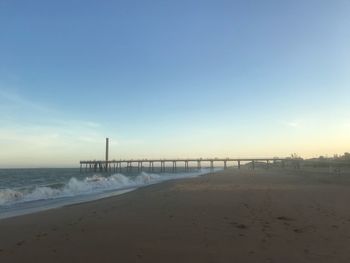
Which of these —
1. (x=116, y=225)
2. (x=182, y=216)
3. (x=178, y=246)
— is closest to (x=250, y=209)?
(x=182, y=216)

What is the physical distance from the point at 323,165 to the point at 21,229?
8189cm

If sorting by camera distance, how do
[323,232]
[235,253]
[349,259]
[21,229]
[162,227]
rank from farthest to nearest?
[21,229] < [162,227] < [323,232] < [235,253] < [349,259]

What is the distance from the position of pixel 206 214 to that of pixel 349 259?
5564mm

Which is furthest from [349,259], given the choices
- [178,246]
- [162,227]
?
[162,227]

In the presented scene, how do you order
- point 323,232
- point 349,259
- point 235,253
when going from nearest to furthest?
point 349,259, point 235,253, point 323,232

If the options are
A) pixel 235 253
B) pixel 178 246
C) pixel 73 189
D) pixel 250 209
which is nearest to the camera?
pixel 235 253

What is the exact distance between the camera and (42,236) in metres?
8.95

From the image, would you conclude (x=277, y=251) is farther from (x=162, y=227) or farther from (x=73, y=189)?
(x=73, y=189)

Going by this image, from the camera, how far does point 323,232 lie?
8680 mm

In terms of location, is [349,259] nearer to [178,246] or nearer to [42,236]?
[178,246]

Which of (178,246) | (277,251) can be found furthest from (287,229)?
(178,246)

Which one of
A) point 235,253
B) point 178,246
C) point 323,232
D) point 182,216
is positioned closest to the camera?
point 235,253

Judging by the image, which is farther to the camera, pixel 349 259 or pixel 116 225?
pixel 116 225

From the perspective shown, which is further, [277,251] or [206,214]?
Answer: [206,214]
